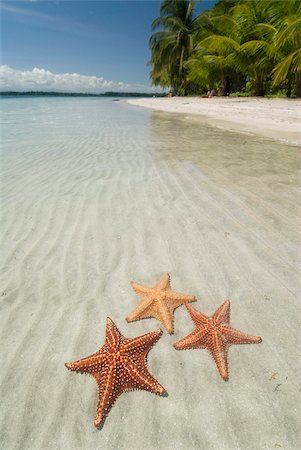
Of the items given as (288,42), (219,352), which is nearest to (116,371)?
(219,352)

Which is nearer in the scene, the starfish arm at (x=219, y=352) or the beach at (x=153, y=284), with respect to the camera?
the beach at (x=153, y=284)

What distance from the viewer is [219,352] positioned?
6.79ft

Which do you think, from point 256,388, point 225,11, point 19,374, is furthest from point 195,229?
point 225,11

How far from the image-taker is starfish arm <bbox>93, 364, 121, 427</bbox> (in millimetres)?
1813

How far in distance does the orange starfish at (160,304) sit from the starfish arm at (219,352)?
408 mm

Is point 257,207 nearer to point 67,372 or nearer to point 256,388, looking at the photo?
point 256,388

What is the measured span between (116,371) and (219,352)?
752 mm

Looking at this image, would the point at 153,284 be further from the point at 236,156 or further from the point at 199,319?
the point at 236,156

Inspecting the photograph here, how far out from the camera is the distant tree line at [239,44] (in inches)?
768

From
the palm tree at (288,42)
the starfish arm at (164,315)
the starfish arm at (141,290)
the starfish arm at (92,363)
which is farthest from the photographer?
the palm tree at (288,42)

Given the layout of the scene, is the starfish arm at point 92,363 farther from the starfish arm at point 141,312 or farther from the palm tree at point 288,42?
the palm tree at point 288,42

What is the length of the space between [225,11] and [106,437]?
4073 centimetres

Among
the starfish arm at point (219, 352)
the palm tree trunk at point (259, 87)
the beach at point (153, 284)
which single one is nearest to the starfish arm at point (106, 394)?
the beach at point (153, 284)

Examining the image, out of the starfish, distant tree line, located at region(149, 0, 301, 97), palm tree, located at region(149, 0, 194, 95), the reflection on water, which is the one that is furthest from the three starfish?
palm tree, located at region(149, 0, 194, 95)
